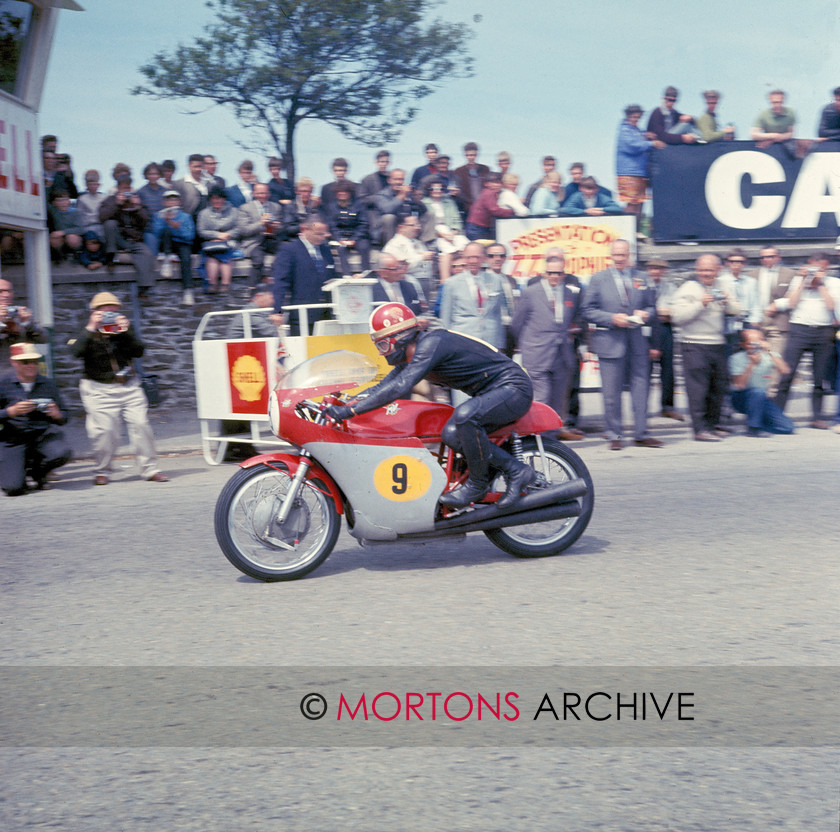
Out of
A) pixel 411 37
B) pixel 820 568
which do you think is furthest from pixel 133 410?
pixel 411 37

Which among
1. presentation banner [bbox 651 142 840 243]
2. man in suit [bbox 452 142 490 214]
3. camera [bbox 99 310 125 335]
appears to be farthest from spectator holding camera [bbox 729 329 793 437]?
camera [bbox 99 310 125 335]

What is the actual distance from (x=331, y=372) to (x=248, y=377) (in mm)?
4638

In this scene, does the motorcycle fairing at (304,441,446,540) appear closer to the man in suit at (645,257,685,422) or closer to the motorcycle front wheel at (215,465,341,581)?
the motorcycle front wheel at (215,465,341,581)

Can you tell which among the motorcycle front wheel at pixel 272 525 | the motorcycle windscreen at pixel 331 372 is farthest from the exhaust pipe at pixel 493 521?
the motorcycle windscreen at pixel 331 372

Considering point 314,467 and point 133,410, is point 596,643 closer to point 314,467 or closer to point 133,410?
point 314,467

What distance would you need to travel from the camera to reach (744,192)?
662 inches

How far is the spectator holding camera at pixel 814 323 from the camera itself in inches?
508

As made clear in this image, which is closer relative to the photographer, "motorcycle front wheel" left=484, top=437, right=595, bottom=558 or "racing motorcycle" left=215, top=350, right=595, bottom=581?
"racing motorcycle" left=215, top=350, right=595, bottom=581

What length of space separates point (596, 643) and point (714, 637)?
1.78 ft

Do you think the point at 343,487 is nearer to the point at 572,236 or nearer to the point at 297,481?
the point at 297,481

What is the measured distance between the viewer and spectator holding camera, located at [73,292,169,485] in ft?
34.4

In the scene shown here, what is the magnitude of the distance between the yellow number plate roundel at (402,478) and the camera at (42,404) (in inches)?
193

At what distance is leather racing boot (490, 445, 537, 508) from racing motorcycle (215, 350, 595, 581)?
0.15 ft

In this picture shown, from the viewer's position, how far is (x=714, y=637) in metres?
5.11
